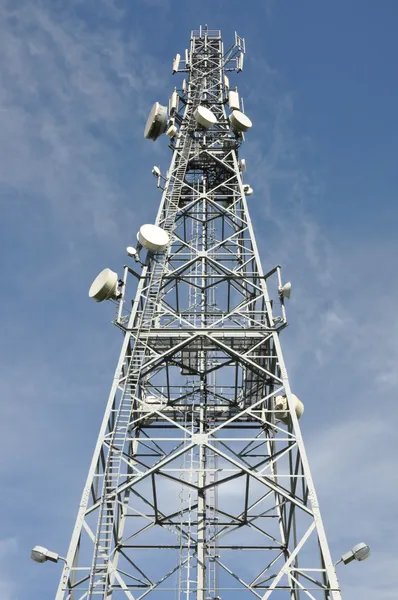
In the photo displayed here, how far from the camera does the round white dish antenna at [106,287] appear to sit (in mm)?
21969

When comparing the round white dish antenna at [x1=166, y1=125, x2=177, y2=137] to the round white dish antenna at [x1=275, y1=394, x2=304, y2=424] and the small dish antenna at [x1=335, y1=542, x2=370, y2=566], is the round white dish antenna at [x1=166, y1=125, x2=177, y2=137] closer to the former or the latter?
the round white dish antenna at [x1=275, y1=394, x2=304, y2=424]

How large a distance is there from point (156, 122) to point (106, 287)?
10513mm

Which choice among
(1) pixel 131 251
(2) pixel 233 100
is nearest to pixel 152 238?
(1) pixel 131 251

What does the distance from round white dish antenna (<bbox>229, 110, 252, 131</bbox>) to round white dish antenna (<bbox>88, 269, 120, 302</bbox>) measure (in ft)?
37.4

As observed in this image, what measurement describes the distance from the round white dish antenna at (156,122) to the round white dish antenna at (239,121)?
10.6 ft

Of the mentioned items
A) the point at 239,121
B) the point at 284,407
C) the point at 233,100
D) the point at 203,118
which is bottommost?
the point at 284,407

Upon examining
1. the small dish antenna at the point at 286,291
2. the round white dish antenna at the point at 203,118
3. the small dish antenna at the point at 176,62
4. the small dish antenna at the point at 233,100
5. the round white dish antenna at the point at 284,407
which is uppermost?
the small dish antenna at the point at 176,62

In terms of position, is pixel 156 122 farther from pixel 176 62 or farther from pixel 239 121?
pixel 176 62

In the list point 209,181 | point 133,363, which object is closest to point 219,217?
point 209,181

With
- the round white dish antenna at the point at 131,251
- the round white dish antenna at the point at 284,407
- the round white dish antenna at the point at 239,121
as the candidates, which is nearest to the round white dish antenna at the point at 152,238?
the round white dish antenna at the point at 131,251

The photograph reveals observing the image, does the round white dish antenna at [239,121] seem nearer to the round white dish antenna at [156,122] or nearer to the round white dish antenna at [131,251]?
the round white dish antenna at [156,122]

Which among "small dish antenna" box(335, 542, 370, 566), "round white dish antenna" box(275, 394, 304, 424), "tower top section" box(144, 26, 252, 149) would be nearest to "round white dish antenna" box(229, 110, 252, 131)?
"tower top section" box(144, 26, 252, 149)

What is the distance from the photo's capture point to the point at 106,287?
72.0ft

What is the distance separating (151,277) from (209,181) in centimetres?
851
